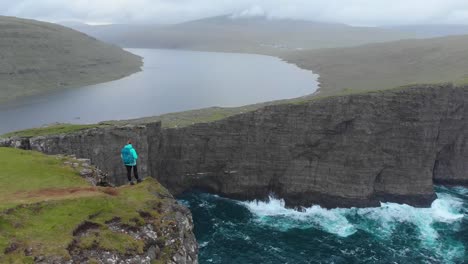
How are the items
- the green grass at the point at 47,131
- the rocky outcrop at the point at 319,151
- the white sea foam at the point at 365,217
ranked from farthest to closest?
the rocky outcrop at the point at 319,151, the white sea foam at the point at 365,217, the green grass at the point at 47,131

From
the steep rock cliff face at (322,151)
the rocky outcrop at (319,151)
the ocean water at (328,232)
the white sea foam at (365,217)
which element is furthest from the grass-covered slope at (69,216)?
the steep rock cliff face at (322,151)

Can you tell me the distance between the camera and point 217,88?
16162cm

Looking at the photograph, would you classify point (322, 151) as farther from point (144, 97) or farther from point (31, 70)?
point (31, 70)

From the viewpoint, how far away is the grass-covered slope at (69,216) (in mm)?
15672

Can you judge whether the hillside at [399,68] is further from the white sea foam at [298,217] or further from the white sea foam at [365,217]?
the white sea foam at [298,217]

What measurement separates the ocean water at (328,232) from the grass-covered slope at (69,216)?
902 inches

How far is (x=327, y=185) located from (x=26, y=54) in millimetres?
171229

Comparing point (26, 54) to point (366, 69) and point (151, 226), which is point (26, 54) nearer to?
point (366, 69)

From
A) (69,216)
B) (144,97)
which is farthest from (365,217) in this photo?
(144,97)

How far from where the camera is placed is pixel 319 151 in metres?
58.7

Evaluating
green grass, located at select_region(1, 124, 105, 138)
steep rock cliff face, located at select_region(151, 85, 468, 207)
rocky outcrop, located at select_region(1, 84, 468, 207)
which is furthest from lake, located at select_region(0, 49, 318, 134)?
green grass, located at select_region(1, 124, 105, 138)

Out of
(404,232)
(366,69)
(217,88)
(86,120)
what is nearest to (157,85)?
(217,88)

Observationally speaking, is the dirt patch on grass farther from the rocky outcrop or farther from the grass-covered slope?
the rocky outcrop

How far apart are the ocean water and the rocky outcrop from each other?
2292 millimetres
